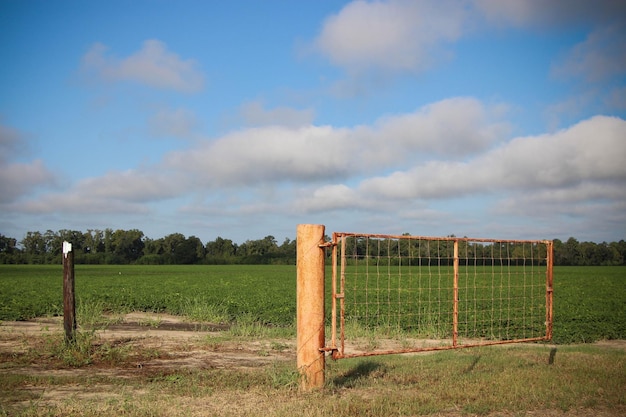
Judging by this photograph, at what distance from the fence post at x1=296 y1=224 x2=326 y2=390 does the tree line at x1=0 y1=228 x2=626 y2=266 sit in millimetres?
99888

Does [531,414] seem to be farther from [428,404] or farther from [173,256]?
[173,256]

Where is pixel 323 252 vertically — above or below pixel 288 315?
above

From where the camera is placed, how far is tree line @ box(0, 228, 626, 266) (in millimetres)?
110625

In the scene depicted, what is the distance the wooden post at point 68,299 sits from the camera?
11.2 metres

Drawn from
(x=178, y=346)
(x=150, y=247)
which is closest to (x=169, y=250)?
(x=150, y=247)

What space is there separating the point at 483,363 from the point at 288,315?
376 inches

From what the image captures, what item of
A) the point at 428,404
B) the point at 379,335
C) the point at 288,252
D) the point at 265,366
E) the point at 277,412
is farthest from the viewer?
the point at 288,252

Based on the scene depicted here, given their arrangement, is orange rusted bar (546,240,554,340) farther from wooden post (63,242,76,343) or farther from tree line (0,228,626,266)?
tree line (0,228,626,266)

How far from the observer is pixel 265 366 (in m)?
9.98

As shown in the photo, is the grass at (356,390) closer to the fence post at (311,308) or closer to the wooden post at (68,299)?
the fence post at (311,308)

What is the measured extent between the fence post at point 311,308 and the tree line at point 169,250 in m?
99.9

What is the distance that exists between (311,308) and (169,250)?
123543mm

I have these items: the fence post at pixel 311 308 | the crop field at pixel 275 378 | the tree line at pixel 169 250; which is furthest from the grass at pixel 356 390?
the tree line at pixel 169 250

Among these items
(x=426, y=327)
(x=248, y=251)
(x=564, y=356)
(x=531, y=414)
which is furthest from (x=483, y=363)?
(x=248, y=251)
